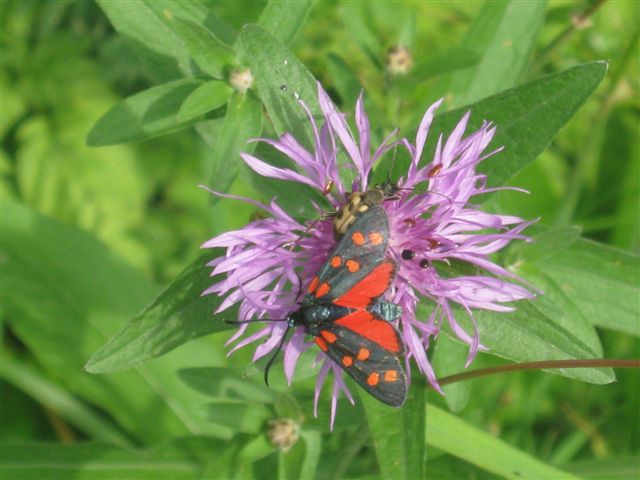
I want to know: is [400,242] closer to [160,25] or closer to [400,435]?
[400,435]

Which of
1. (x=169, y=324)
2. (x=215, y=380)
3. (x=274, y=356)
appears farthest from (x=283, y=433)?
(x=169, y=324)

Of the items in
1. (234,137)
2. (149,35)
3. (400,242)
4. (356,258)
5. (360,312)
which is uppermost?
(149,35)

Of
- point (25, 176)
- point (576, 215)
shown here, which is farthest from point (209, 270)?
point (576, 215)

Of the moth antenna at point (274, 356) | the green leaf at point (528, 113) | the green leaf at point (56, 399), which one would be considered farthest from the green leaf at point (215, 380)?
the green leaf at point (56, 399)

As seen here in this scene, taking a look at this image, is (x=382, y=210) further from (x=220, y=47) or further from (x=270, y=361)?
(x=220, y=47)

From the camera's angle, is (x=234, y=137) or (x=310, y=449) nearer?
(x=234, y=137)

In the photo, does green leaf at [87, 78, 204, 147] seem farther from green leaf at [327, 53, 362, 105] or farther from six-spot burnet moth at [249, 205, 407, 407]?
six-spot burnet moth at [249, 205, 407, 407]

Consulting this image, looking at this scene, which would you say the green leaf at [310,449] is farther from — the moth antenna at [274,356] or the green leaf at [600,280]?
the green leaf at [600,280]
